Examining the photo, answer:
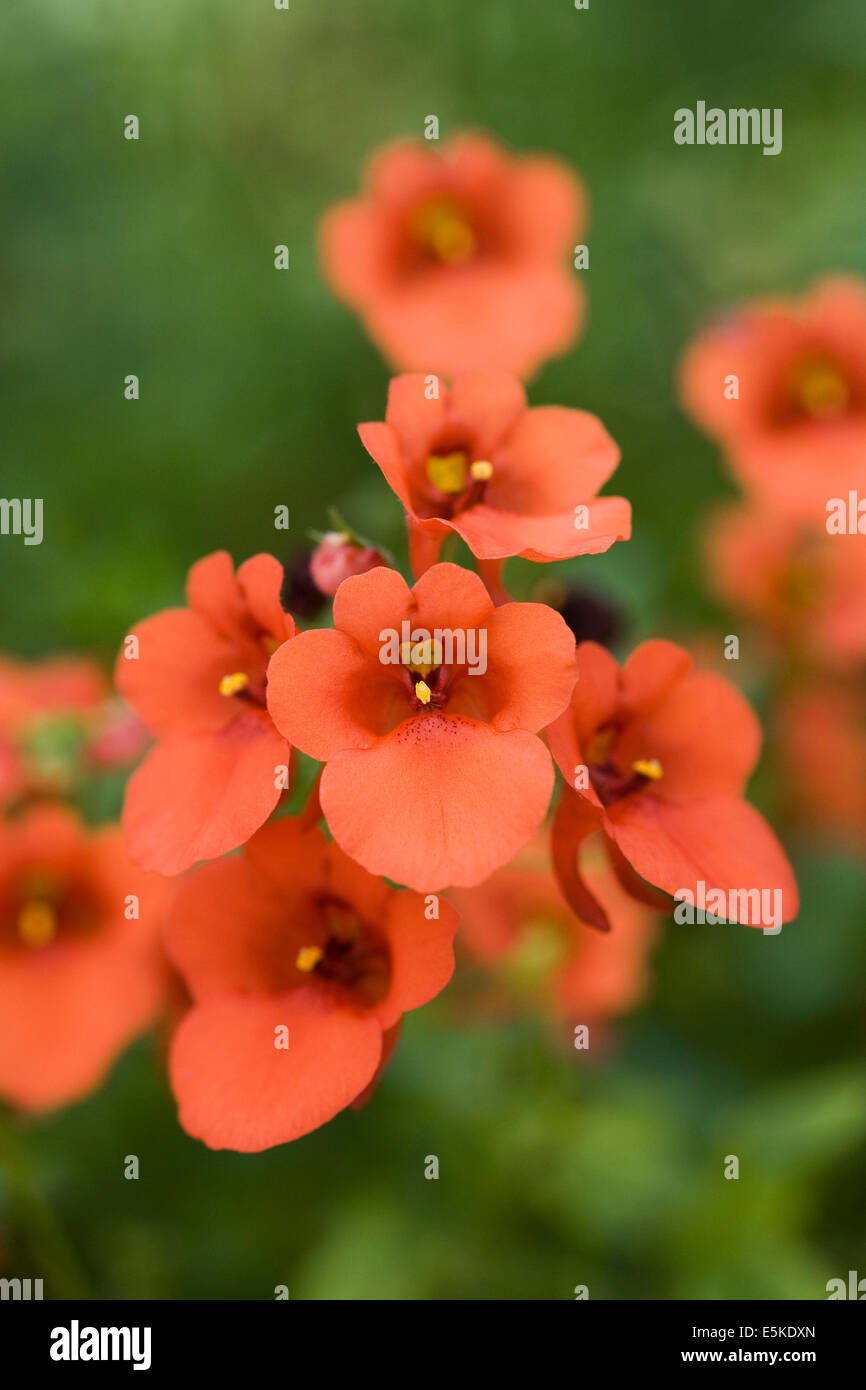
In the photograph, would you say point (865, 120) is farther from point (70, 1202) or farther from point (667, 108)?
point (70, 1202)

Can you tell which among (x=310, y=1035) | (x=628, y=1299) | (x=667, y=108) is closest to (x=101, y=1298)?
(x=628, y=1299)

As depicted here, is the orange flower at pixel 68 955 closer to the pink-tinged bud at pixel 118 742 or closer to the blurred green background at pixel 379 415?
the pink-tinged bud at pixel 118 742

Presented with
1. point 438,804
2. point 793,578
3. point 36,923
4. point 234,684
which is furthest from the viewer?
point 793,578

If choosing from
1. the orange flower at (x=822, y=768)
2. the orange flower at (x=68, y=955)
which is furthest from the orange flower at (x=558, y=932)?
the orange flower at (x=822, y=768)

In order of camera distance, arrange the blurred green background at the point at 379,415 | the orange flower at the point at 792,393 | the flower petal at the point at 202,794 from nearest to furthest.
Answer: the flower petal at the point at 202,794 → the blurred green background at the point at 379,415 → the orange flower at the point at 792,393

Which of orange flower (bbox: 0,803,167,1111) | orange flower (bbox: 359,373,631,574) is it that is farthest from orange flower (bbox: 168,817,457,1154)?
orange flower (bbox: 0,803,167,1111)

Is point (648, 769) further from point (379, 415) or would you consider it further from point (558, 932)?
point (379, 415)

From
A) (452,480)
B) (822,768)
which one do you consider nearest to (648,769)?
(452,480)
